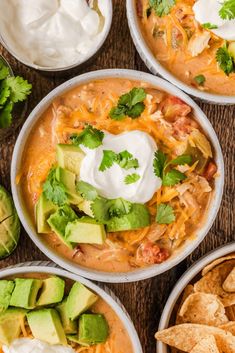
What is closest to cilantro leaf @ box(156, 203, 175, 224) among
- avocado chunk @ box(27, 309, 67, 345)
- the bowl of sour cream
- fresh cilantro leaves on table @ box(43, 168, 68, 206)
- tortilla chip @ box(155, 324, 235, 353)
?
fresh cilantro leaves on table @ box(43, 168, 68, 206)

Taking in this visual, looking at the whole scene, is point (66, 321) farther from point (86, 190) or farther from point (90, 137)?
point (90, 137)

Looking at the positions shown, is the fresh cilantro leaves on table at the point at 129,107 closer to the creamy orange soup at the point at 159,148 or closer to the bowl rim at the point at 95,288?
the creamy orange soup at the point at 159,148

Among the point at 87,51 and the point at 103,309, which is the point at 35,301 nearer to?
the point at 103,309

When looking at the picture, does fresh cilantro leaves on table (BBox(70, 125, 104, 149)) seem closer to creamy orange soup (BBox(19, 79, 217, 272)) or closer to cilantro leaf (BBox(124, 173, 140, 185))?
creamy orange soup (BBox(19, 79, 217, 272))

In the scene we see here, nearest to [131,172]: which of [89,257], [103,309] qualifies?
[89,257]

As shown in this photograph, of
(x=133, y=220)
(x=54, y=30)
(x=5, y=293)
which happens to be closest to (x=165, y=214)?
(x=133, y=220)

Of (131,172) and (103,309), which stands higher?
(131,172)
